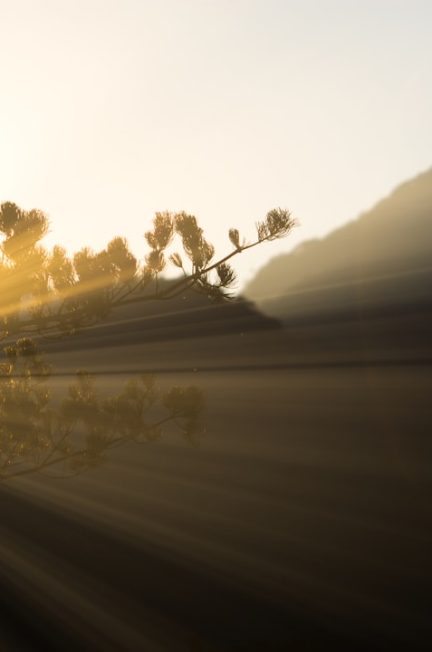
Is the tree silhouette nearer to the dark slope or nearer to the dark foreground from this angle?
the dark foreground

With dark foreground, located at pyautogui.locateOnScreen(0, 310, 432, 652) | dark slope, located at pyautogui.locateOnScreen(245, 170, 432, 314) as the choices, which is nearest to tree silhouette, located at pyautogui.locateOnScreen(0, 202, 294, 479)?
dark foreground, located at pyautogui.locateOnScreen(0, 310, 432, 652)

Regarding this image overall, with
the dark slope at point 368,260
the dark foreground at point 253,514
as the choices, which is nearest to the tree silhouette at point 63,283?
the dark foreground at point 253,514

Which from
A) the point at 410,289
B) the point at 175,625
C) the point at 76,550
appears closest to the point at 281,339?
the point at 410,289

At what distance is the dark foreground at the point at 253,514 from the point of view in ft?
28.2

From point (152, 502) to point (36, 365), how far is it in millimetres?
6281

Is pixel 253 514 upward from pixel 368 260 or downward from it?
downward

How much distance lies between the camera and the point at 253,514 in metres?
11.2

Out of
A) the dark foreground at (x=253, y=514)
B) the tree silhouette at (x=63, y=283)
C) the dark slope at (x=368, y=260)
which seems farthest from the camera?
the dark slope at (x=368, y=260)

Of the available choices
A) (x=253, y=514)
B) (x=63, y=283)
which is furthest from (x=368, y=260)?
(x=63, y=283)

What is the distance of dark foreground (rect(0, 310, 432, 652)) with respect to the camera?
8586 millimetres

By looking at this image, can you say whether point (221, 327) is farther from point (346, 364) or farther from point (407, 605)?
point (407, 605)

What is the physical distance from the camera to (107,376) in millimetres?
13094

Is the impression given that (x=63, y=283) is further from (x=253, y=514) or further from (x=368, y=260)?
(x=368, y=260)

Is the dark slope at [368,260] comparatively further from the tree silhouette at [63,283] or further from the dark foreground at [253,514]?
the tree silhouette at [63,283]
